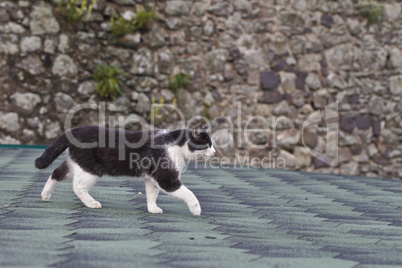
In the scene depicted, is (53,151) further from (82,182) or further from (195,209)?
(195,209)

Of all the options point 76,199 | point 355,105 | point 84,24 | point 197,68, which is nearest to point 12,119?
point 84,24

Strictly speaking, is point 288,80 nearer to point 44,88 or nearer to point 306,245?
point 44,88

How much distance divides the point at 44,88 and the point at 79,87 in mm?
391

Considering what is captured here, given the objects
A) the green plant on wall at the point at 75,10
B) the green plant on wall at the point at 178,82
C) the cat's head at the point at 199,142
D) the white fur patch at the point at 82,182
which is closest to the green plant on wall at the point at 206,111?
the green plant on wall at the point at 178,82

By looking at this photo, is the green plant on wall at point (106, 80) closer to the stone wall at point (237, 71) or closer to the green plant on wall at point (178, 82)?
the stone wall at point (237, 71)

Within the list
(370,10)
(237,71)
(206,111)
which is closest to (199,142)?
(206,111)

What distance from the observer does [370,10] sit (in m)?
8.70

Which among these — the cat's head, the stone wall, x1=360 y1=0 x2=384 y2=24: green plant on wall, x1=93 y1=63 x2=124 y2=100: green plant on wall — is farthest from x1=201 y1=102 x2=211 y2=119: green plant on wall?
the cat's head

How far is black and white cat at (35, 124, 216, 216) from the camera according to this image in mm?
3238

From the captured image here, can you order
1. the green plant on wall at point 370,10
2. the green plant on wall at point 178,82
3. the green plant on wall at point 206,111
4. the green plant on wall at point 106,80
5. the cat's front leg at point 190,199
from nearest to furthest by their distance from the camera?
the cat's front leg at point 190,199, the green plant on wall at point 106,80, the green plant on wall at point 178,82, the green plant on wall at point 206,111, the green plant on wall at point 370,10

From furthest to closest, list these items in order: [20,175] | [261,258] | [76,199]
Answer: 1. [20,175]
2. [76,199]
3. [261,258]

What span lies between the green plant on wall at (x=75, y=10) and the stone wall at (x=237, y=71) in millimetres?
78

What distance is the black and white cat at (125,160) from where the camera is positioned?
3238 millimetres

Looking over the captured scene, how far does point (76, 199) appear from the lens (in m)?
3.63
